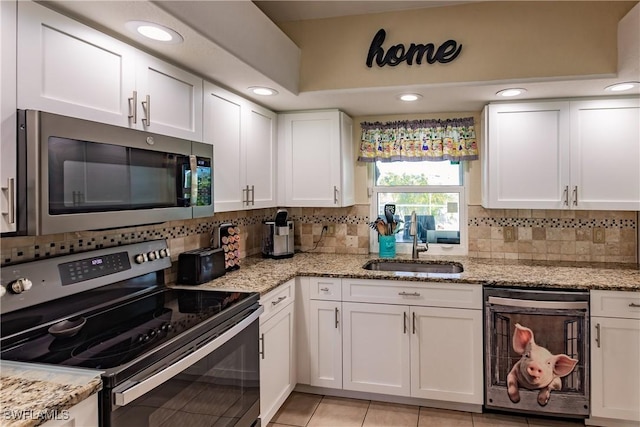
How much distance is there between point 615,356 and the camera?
7.95 ft

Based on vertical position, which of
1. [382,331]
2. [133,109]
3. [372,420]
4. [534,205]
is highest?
[133,109]

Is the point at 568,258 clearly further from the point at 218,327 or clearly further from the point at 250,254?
the point at 218,327

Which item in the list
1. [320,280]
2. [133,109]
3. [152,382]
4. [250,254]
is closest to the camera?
[152,382]

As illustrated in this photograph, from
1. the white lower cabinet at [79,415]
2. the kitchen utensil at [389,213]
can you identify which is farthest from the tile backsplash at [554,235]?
the white lower cabinet at [79,415]

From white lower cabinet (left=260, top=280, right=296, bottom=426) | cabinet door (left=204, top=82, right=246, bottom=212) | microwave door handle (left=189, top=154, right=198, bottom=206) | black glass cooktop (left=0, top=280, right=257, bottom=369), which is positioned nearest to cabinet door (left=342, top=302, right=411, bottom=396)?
white lower cabinet (left=260, top=280, right=296, bottom=426)

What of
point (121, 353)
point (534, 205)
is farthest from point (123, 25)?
point (534, 205)

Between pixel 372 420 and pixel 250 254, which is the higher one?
pixel 250 254

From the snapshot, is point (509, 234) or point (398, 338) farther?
point (509, 234)

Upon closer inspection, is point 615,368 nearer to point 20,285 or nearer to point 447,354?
point 447,354

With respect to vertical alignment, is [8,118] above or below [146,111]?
below

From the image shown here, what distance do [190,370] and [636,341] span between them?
240 cm

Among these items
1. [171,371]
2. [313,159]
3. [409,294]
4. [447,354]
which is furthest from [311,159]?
[171,371]

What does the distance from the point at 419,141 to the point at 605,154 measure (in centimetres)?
125

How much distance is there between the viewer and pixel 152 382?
137 centimetres
